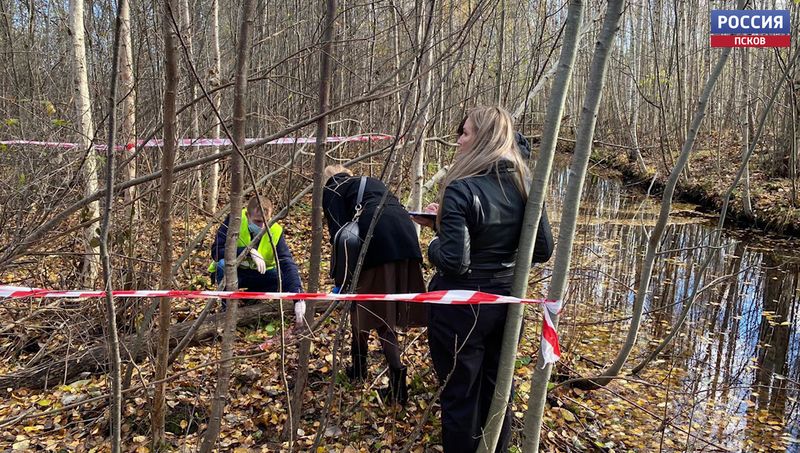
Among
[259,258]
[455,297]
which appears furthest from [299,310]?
[455,297]

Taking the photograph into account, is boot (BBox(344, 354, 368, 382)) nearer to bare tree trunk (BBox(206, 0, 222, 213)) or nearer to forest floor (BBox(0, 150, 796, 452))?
forest floor (BBox(0, 150, 796, 452))

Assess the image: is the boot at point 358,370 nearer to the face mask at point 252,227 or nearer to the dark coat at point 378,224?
the dark coat at point 378,224

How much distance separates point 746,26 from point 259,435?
388 inches

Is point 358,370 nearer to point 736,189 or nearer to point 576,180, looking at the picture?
point 576,180

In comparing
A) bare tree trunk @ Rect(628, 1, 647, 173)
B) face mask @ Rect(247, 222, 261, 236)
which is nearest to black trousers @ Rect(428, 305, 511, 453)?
face mask @ Rect(247, 222, 261, 236)

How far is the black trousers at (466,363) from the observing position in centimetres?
230

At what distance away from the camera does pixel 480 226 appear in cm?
221

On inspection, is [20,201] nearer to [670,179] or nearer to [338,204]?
[338,204]

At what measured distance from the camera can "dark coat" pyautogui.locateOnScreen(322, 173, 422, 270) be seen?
3.18 meters

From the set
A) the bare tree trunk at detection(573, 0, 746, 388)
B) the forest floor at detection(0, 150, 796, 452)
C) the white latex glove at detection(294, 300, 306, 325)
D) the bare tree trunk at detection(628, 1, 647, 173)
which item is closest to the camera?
the forest floor at detection(0, 150, 796, 452)

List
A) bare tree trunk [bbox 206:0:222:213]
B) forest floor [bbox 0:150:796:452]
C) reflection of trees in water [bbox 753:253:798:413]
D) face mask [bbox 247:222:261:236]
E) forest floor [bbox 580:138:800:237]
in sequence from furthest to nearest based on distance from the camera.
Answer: forest floor [bbox 580:138:800:237] < bare tree trunk [bbox 206:0:222:213] < reflection of trees in water [bbox 753:253:798:413] < face mask [bbox 247:222:261:236] < forest floor [bbox 0:150:796:452]

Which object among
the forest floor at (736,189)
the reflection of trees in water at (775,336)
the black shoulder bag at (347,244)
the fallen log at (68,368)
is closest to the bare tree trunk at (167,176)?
the fallen log at (68,368)

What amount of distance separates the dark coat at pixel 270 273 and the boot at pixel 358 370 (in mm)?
749

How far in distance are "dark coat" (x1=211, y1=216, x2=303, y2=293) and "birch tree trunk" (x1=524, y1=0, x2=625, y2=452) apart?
1.78 m
